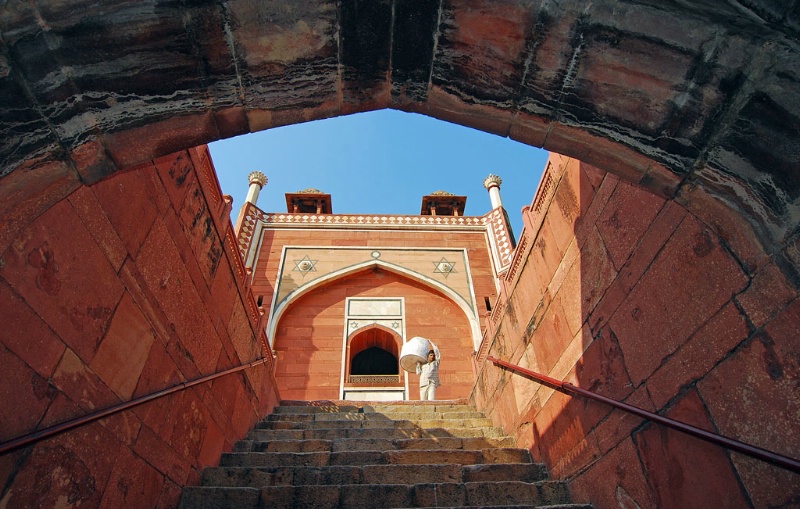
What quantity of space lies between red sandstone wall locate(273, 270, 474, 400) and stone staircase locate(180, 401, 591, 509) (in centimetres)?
411

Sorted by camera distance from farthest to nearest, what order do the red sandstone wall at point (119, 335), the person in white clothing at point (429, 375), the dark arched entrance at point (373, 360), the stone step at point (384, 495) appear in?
the dark arched entrance at point (373, 360), the person in white clothing at point (429, 375), the stone step at point (384, 495), the red sandstone wall at point (119, 335)

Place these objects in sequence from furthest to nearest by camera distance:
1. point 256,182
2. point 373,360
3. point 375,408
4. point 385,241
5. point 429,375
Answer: point 256,182 < point 373,360 < point 385,241 < point 429,375 < point 375,408

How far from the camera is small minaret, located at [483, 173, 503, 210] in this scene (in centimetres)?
1311

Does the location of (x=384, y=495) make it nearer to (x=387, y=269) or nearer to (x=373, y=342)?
(x=373, y=342)

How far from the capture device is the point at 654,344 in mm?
2123

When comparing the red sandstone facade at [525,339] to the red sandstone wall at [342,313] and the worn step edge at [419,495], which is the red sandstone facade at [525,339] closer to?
the worn step edge at [419,495]

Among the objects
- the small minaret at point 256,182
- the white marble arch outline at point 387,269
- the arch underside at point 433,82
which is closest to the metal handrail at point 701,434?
the arch underside at point 433,82

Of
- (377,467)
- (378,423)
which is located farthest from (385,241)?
(377,467)

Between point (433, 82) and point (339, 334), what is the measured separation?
8.78 metres

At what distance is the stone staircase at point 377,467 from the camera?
2871 millimetres

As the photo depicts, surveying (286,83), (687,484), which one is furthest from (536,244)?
(286,83)

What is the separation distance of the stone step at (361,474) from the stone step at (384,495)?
0.83 feet

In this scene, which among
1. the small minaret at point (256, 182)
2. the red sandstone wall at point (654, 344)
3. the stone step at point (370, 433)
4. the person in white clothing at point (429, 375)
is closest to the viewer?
the red sandstone wall at point (654, 344)

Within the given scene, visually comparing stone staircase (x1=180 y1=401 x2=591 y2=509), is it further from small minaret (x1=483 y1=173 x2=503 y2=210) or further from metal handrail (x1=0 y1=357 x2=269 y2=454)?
small minaret (x1=483 y1=173 x2=503 y2=210)
